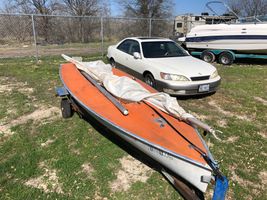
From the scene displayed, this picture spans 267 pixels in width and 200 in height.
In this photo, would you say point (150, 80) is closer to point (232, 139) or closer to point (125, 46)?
point (125, 46)

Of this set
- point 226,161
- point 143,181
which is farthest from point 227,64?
point 143,181

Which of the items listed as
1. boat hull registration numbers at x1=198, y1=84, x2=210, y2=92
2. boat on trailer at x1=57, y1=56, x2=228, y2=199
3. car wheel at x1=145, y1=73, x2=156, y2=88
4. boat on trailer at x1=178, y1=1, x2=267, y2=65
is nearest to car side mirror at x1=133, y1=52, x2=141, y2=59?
car wheel at x1=145, y1=73, x2=156, y2=88

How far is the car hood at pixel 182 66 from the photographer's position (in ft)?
19.1

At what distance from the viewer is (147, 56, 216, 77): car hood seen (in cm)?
581

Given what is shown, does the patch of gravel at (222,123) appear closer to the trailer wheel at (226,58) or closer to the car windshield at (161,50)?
the car windshield at (161,50)

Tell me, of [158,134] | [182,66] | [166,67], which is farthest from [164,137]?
[182,66]

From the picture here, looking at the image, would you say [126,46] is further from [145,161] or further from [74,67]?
[145,161]

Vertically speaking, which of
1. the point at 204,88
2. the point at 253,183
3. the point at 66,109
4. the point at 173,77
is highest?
the point at 173,77

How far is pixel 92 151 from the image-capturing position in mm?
3820

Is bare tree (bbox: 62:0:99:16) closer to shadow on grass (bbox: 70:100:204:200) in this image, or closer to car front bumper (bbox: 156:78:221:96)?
car front bumper (bbox: 156:78:221:96)

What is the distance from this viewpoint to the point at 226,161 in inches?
143

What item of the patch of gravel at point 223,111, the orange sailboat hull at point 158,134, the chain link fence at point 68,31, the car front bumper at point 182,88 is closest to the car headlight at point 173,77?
the car front bumper at point 182,88

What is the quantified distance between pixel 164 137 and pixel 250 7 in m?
28.0

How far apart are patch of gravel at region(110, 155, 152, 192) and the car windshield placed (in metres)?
3.88
